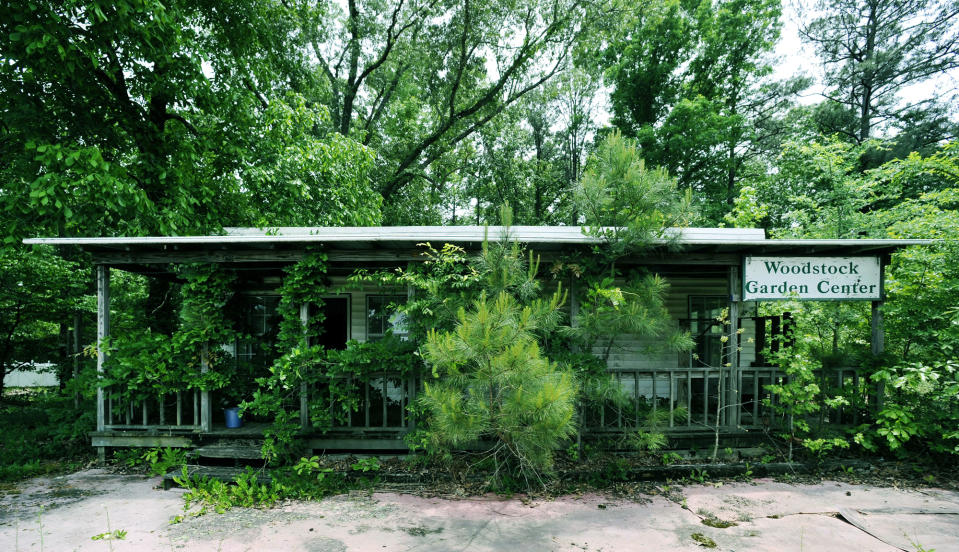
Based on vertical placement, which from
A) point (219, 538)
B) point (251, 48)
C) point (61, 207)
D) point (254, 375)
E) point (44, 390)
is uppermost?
point (251, 48)

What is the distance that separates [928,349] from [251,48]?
12.8 m

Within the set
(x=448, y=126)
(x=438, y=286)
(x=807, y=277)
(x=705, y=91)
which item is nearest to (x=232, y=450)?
(x=438, y=286)

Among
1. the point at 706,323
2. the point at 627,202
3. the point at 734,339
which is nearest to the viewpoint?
the point at 627,202

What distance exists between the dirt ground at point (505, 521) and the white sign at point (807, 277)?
2.20 m

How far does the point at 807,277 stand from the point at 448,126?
12103 mm

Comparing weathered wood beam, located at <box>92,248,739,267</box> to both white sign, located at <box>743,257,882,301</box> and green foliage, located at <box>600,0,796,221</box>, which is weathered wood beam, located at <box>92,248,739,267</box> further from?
green foliage, located at <box>600,0,796,221</box>

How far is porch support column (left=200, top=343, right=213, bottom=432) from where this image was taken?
5.44 m

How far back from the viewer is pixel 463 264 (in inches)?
203

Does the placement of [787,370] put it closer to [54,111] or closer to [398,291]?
[398,291]

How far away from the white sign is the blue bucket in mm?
6591

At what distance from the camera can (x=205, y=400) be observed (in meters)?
5.50

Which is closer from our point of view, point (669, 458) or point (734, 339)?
point (669, 458)

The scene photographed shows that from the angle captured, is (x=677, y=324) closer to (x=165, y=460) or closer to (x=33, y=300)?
(x=165, y=460)

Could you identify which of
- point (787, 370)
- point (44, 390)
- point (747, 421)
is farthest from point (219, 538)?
point (44, 390)
